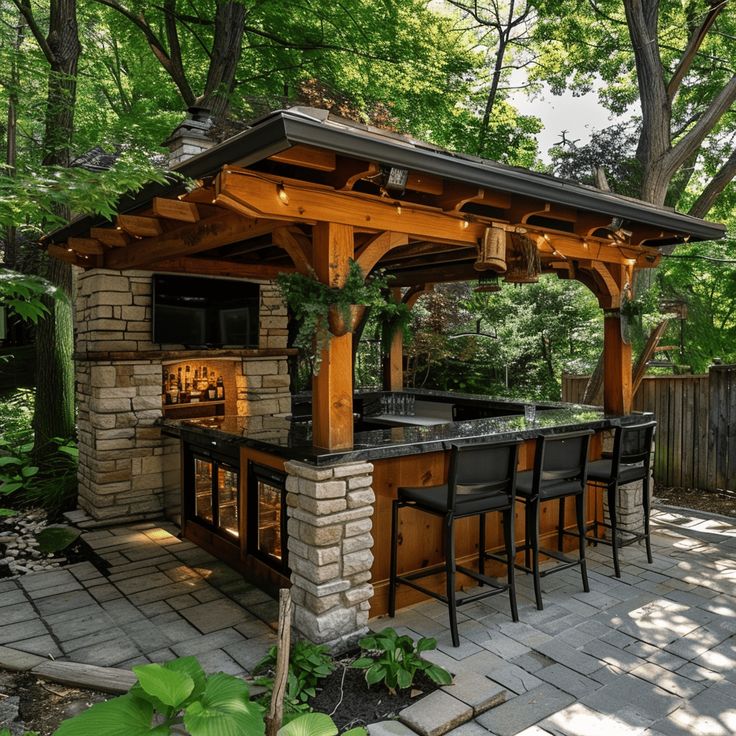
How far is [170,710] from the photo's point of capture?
164cm

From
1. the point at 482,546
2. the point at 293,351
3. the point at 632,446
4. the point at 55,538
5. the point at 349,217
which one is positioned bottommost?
the point at 55,538

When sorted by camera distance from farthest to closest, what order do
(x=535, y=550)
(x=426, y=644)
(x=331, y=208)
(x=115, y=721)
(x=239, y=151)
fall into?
1. (x=535, y=550)
2. (x=331, y=208)
3. (x=426, y=644)
4. (x=239, y=151)
5. (x=115, y=721)

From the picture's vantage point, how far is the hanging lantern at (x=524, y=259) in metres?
4.67

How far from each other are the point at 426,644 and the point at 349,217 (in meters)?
2.50

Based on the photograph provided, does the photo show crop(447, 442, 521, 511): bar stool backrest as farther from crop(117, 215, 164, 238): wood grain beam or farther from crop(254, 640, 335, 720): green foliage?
crop(117, 215, 164, 238): wood grain beam

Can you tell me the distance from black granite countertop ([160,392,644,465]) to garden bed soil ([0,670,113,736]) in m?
1.61

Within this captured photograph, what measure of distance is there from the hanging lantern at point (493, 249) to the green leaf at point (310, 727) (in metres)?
3.24

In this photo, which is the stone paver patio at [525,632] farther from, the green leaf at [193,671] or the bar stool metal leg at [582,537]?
the green leaf at [193,671]

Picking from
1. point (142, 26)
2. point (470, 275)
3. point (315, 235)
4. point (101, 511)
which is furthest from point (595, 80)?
point (101, 511)

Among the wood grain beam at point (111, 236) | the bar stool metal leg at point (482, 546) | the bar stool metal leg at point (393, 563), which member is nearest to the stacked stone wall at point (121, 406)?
the wood grain beam at point (111, 236)

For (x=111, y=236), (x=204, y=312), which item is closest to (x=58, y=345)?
(x=204, y=312)

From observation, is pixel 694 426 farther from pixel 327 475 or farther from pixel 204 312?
pixel 204 312

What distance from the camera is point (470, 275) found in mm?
7340

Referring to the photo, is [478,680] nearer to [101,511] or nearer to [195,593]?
[195,593]
